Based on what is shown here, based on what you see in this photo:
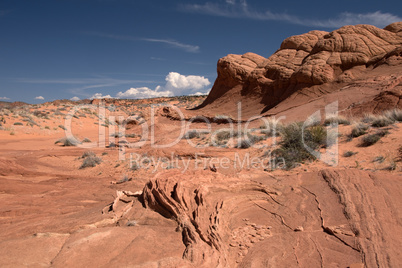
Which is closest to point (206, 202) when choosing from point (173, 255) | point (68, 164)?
point (173, 255)

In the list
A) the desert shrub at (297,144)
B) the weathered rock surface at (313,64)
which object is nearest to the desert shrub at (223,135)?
the desert shrub at (297,144)

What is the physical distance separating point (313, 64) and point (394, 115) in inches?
340

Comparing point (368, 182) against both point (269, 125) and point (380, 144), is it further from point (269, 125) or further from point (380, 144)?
point (269, 125)

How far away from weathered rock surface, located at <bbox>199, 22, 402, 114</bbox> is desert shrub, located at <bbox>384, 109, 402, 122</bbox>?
6.63 m

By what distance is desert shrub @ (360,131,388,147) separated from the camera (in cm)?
766

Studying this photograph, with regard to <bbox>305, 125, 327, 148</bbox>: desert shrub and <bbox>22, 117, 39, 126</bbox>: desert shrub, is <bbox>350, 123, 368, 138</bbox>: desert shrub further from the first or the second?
<bbox>22, 117, 39, 126</bbox>: desert shrub

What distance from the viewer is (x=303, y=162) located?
24.9 ft

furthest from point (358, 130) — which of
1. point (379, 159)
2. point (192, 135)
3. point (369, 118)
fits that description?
point (192, 135)

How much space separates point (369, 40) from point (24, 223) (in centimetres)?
2043

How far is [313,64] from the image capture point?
54.6 feet

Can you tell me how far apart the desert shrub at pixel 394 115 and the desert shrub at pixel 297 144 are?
2.74 m

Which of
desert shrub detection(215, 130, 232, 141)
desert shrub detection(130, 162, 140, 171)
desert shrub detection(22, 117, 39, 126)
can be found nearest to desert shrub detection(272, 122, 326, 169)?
desert shrub detection(215, 130, 232, 141)

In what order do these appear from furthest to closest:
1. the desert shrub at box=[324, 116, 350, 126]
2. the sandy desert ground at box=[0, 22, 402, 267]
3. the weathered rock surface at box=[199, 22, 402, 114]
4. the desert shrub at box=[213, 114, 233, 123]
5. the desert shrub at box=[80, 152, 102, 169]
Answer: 1. the desert shrub at box=[213, 114, 233, 123]
2. the weathered rock surface at box=[199, 22, 402, 114]
3. the desert shrub at box=[324, 116, 350, 126]
4. the desert shrub at box=[80, 152, 102, 169]
5. the sandy desert ground at box=[0, 22, 402, 267]

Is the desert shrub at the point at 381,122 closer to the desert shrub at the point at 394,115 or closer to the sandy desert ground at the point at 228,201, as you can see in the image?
the sandy desert ground at the point at 228,201
